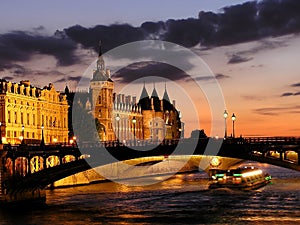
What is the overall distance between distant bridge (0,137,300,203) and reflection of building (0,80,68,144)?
2285 cm

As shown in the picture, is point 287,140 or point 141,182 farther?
point 141,182

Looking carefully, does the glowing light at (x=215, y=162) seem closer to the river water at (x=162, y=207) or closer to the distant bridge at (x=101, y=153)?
the river water at (x=162, y=207)

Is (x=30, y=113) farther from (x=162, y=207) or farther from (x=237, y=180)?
(x=162, y=207)

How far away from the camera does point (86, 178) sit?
10362cm

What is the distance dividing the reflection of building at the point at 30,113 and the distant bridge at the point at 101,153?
22850 millimetres

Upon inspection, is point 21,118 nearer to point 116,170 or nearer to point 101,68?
point 116,170

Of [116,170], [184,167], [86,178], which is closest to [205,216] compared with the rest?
[86,178]

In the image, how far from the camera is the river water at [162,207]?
206 feet

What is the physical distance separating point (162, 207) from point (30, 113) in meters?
50.8

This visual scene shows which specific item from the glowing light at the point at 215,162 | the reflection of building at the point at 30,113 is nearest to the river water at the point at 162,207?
the reflection of building at the point at 30,113

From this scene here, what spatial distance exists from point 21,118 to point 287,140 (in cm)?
5433

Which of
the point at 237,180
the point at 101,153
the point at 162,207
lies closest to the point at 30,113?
the point at 237,180

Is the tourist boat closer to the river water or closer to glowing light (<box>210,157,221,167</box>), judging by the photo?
the river water

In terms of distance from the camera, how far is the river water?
62.7 metres
